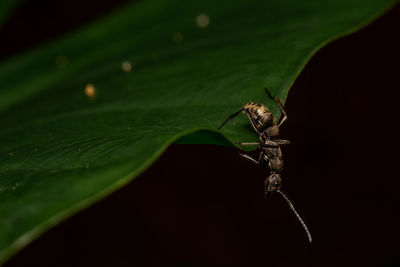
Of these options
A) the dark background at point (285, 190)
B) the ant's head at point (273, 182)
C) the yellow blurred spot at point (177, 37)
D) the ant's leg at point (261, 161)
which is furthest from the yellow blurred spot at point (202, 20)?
the dark background at point (285, 190)

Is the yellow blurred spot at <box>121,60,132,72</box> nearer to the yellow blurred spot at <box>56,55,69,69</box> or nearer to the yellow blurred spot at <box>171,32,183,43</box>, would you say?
the yellow blurred spot at <box>171,32,183,43</box>

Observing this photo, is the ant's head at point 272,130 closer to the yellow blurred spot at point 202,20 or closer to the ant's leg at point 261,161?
the ant's leg at point 261,161

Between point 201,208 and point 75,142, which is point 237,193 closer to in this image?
point 201,208

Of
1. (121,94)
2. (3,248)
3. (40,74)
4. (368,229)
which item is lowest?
(368,229)

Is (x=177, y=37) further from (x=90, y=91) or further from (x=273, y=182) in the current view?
(x=273, y=182)

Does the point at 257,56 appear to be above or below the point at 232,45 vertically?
below

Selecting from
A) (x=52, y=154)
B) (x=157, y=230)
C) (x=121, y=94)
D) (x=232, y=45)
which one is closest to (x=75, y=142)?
(x=52, y=154)

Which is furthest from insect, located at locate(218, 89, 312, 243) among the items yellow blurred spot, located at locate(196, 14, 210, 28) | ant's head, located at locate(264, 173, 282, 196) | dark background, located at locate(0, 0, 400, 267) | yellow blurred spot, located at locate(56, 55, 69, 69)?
dark background, located at locate(0, 0, 400, 267)
